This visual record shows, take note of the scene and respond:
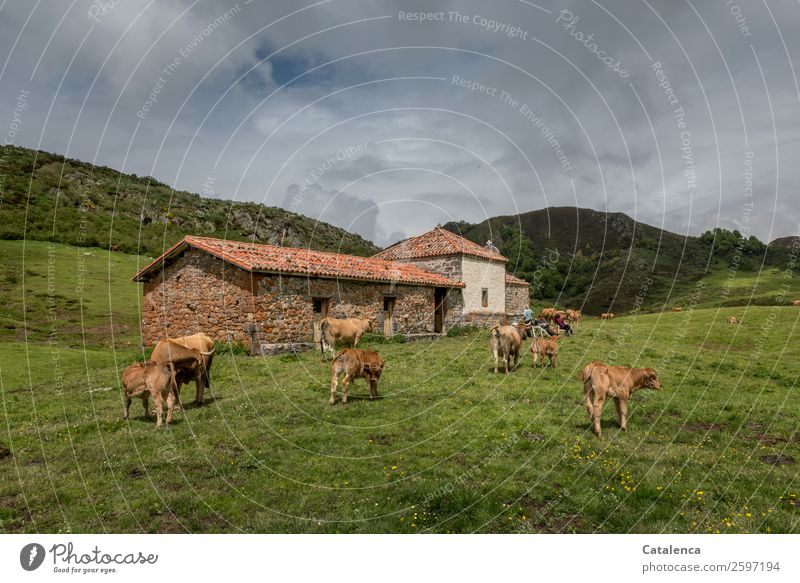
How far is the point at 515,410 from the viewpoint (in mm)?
11234

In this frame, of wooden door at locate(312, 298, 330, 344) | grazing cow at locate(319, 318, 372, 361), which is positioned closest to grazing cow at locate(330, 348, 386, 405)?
grazing cow at locate(319, 318, 372, 361)

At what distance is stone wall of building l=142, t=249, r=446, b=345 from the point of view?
20.9 m

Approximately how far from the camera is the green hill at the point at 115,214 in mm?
40469

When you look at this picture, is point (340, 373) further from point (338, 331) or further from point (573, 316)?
point (573, 316)

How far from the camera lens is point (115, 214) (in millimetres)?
49719

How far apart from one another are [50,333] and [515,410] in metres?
24.0

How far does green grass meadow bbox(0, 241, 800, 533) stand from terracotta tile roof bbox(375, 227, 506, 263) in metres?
20.0

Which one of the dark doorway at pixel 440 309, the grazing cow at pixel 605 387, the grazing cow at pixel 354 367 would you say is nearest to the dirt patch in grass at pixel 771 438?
the grazing cow at pixel 605 387

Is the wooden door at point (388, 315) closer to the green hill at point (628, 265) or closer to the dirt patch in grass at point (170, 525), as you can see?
the dirt patch in grass at point (170, 525)

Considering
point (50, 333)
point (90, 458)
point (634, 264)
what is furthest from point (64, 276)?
point (634, 264)

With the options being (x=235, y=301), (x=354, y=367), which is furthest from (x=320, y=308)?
(x=354, y=367)

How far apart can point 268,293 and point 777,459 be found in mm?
18740

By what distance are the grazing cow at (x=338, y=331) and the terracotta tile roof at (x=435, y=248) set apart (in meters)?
16.3
